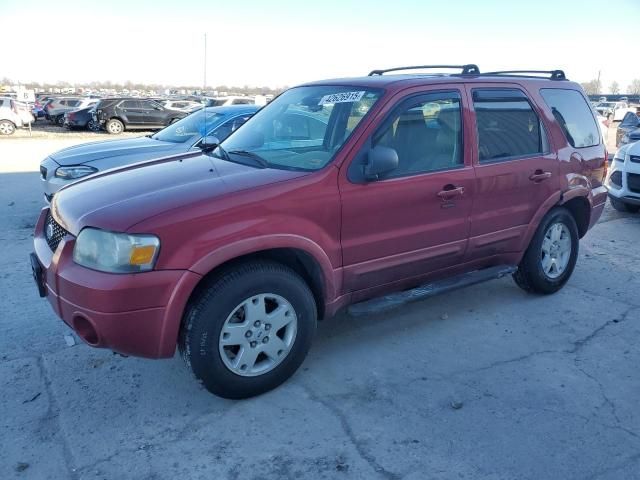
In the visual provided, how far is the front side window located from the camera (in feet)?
11.8

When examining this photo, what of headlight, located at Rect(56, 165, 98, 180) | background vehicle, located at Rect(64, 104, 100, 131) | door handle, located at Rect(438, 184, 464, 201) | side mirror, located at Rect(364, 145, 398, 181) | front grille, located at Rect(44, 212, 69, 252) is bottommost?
background vehicle, located at Rect(64, 104, 100, 131)

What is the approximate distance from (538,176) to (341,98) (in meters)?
1.75

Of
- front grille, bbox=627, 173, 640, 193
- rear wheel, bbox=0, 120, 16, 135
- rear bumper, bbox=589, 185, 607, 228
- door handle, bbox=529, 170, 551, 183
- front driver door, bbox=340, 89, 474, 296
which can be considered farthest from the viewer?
rear wheel, bbox=0, 120, 16, 135

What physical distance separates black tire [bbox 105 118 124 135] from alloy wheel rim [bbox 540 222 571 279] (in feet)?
70.2

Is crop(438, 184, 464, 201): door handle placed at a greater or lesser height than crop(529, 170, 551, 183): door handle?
lesser

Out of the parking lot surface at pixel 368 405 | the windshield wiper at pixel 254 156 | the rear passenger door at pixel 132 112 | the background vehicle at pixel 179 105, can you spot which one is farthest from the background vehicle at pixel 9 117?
the windshield wiper at pixel 254 156

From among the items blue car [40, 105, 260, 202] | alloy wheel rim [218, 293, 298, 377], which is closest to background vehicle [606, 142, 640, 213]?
blue car [40, 105, 260, 202]

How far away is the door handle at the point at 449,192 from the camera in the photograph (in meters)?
3.73

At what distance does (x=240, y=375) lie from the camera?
3.11 meters

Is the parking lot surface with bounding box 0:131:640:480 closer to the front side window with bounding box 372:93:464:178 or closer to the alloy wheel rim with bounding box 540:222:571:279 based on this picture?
the alloy wheel rim with bounding box 540:222:571:279

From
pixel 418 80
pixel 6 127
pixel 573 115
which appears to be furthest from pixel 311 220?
pixel 6 127

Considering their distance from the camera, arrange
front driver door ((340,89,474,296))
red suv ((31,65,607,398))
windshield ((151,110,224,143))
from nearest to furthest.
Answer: red suv ((31,65,607,398))
front driver door ((340,89,474,296))
windshield ((151,110,224,143))

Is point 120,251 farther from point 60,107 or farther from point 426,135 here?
point 60,107

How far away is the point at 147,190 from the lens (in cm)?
313
